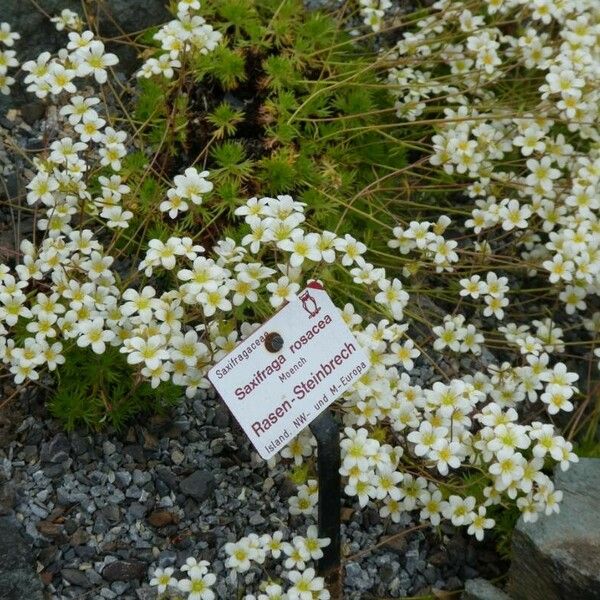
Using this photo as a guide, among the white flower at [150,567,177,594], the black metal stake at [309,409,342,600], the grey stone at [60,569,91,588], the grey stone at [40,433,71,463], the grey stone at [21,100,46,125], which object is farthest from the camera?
the grey stone at [21,100,46,125]

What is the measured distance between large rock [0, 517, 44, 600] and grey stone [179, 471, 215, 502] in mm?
540

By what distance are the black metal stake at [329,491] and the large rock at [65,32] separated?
2.08 metres

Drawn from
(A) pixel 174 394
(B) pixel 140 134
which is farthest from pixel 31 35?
(A) pixel 174 394

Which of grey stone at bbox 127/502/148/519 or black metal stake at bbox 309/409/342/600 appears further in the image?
grey stone at bbox 127/502/148/519

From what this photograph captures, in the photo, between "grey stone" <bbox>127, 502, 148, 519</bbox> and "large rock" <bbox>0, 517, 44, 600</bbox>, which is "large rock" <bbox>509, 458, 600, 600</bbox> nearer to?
"grey stone" <bbox>127, 502, 148, 519</bbox>

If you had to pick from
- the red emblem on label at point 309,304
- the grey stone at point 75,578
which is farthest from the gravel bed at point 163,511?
the red emblem on label at point 309,304

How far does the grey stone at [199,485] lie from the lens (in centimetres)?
316

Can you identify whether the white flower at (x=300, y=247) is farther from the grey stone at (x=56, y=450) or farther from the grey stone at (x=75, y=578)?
the grey stone at (x=75, y=578)

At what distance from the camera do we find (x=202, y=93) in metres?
3.85

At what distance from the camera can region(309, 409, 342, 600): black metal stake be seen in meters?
2.68

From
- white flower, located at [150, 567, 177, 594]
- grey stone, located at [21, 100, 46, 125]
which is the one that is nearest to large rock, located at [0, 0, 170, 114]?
grey stone, located at [21, 100, 46, 125]

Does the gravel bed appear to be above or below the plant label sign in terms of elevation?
below

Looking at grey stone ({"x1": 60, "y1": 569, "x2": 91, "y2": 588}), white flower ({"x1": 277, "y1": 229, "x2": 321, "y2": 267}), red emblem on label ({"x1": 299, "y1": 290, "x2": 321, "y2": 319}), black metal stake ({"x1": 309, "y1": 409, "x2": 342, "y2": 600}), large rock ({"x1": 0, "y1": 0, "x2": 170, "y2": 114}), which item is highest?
large rock ({"x1": 0, "y1": 0, "x2": 170, "y2": 114})

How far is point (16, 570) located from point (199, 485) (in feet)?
2.09
